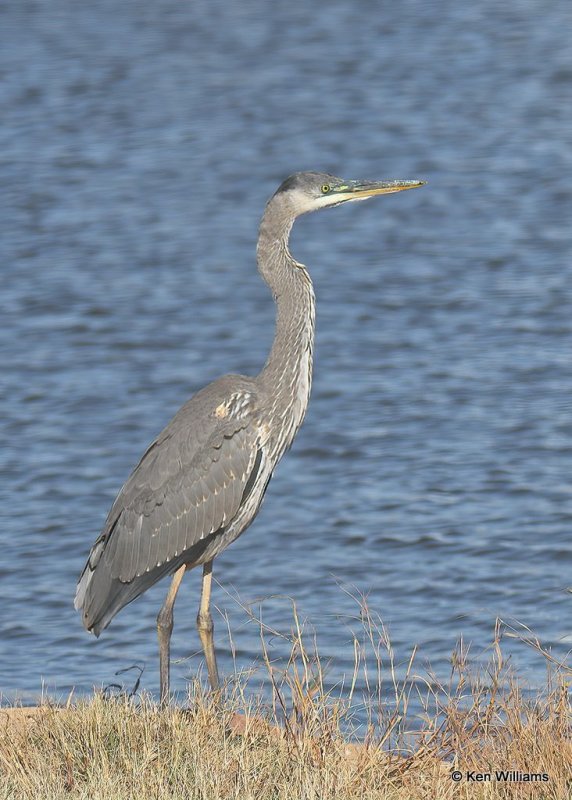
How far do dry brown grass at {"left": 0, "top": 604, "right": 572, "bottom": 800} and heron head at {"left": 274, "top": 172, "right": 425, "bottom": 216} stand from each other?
2.17 meters

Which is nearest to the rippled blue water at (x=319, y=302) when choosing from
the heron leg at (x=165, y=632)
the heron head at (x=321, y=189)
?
the heron leg at (x=165, y=632)

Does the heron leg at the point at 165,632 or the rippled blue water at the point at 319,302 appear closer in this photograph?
the heron leg at the point at 165,632

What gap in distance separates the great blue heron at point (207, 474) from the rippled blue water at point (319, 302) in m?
0.67

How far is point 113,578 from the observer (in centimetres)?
694

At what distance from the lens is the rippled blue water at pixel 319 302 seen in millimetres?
8828

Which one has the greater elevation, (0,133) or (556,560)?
(0,133)

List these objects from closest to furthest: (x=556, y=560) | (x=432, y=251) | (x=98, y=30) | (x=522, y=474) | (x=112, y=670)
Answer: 1. (x=112, y=670)
2. (x=556, y=560)
3. (x=522, y=474)
4. (x=432, y=251)
5. (x=98, y=30)

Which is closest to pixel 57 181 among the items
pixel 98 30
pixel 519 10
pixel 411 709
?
pixel 98 30

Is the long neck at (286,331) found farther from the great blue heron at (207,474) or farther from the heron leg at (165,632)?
the heron leg at (165,632)

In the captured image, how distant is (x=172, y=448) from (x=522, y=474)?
371cm

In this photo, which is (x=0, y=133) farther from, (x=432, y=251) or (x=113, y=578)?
(x=113, y=578)

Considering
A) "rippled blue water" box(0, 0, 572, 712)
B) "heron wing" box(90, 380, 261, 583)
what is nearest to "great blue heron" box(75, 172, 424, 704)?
"heron wing" box(90, 380, 261, 583)

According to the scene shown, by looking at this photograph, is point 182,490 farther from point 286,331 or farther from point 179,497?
point 286,331

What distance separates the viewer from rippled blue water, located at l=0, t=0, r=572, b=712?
883 cm
